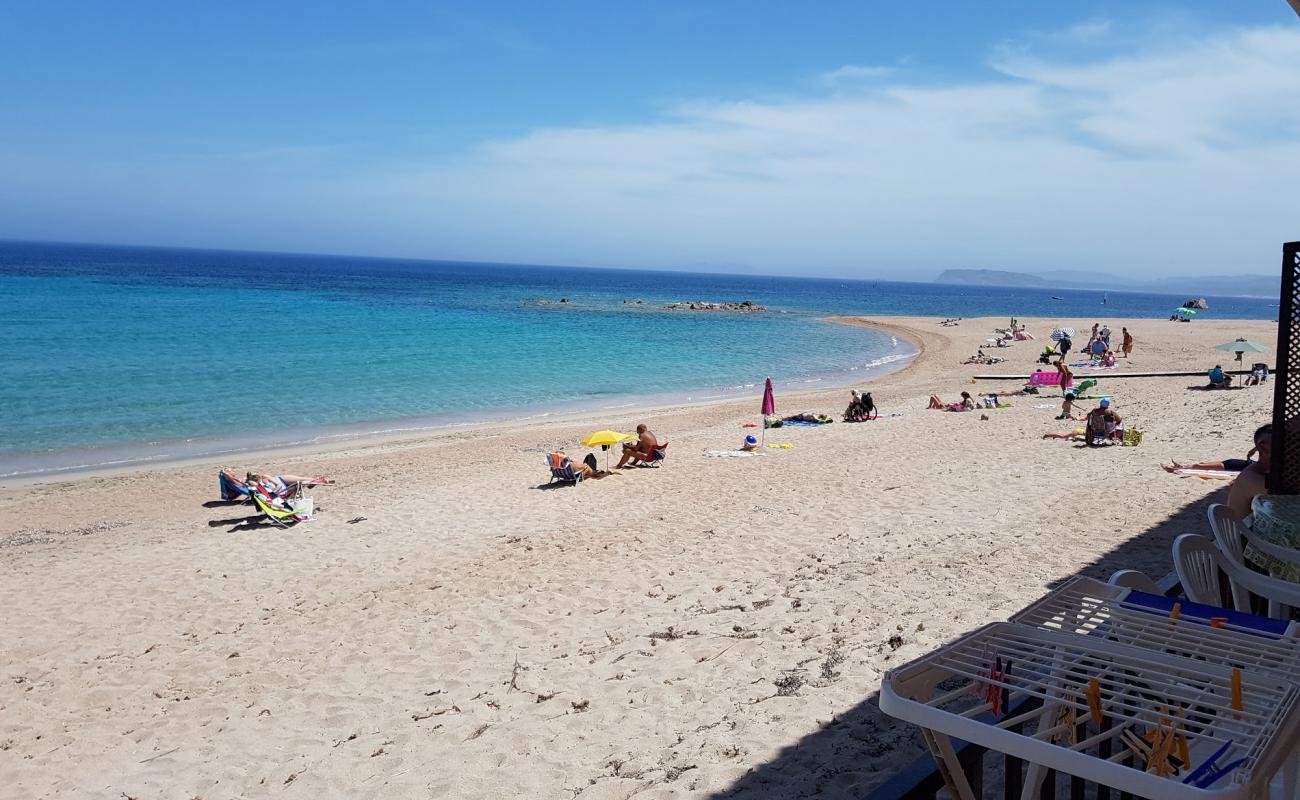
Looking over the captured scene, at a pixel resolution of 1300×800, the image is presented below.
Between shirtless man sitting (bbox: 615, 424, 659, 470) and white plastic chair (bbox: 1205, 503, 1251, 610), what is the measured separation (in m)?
10.3

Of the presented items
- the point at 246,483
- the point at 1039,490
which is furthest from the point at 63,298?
the point at 1039,490

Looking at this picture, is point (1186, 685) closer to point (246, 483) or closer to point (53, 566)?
point (53, 566)

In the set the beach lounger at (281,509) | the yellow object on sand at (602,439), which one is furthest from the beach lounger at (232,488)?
the yellow object on sand at (602,439)

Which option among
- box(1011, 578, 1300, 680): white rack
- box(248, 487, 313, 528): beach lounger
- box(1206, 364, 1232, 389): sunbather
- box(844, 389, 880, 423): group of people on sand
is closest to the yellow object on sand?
box(248, 487, 313, 528): beach lounger

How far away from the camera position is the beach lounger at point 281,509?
36.9 feet

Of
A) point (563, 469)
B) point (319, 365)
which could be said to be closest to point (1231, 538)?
point (563, 469)

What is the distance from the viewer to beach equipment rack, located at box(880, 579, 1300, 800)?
5.59 feet

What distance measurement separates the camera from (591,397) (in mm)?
26469

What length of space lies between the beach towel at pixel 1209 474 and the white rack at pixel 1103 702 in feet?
30.6

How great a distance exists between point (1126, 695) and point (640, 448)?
12.4 m

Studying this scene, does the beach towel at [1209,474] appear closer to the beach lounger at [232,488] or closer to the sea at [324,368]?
the beach lounger at [232,488]

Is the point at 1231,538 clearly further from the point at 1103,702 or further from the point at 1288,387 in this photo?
the point at 1103,702

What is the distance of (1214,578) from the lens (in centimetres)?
378

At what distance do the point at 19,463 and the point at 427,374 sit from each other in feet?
46.2
